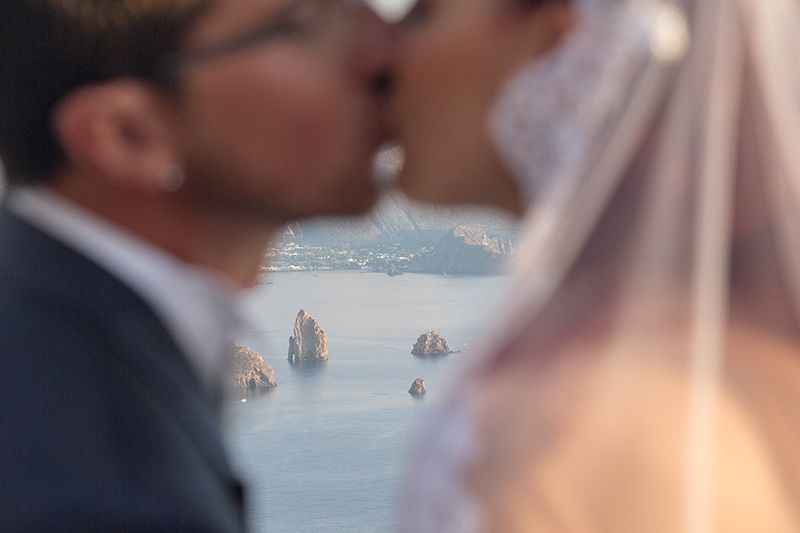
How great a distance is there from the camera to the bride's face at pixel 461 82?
1.21 meters

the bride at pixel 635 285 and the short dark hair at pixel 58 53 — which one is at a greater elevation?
the short dark hair at pixel 58 53

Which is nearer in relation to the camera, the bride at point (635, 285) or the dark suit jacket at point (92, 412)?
the bride at point (635, 285)

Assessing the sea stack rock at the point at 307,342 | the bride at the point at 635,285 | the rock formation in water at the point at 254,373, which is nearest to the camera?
the bride at the point at 635,285

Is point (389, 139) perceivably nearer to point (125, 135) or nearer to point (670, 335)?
point (125, 135)

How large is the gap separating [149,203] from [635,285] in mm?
803

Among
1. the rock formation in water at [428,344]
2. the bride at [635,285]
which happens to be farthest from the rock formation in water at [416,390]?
the bride at [635,285]

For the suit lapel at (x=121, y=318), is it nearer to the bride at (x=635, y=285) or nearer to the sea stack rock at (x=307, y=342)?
the bride at (x=635, y=285)

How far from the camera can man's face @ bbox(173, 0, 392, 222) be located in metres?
1.51

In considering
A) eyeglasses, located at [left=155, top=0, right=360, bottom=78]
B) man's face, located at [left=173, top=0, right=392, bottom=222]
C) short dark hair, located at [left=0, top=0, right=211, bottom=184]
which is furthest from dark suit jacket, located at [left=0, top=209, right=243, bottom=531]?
eyeglasses, located at [left=155, top=0, right=360, bottom=78]

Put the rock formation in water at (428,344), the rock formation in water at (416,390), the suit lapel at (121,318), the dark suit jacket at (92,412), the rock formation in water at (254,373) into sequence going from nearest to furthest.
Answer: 1. the dark suit jacket at (92,412)
2. the suit lapel at (121,318)
3. the rock formation in water at (416,390)
4. the rock formation in water at (254,373)
5. the rock formation in water at (428,344)

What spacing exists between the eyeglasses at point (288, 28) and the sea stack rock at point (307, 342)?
560 centimetres

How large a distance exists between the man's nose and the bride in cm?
18

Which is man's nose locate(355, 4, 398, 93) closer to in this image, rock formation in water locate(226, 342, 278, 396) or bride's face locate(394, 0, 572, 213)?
bride's face locate(394, 0, 572, 213)

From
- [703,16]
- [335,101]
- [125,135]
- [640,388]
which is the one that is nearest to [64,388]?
[125,135]
